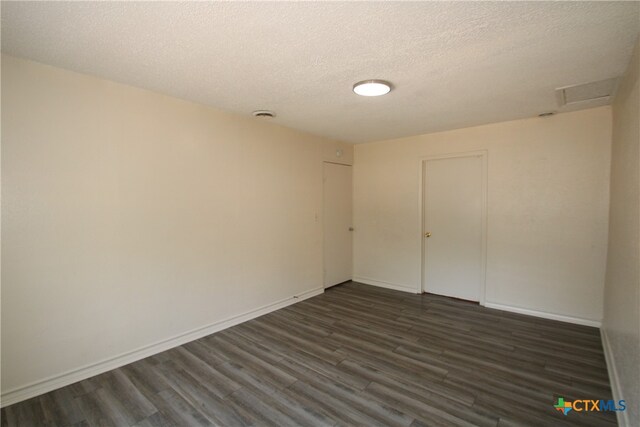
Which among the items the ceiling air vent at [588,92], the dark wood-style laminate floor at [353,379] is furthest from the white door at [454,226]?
the ceiling air vent at [588,92]

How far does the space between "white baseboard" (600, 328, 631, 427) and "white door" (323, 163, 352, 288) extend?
3.37 m

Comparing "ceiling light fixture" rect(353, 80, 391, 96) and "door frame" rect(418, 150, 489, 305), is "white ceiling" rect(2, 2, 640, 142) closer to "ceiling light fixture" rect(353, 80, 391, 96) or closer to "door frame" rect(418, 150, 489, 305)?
"ceiling light fixture" rect(353, 80, 391, 96)

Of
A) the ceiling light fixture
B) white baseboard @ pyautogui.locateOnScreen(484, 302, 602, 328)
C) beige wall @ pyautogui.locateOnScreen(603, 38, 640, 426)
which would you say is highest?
the ceiling light fixture

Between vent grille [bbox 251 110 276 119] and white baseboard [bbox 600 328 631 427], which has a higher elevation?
vent grille [bbox 251 110 276 119]

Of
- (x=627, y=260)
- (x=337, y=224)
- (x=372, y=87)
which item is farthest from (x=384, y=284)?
(x=372, y=87)

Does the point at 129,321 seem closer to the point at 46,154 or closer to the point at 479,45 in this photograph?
the point at 46,154

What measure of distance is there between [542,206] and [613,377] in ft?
6.48

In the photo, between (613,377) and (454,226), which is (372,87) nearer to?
(454,226)

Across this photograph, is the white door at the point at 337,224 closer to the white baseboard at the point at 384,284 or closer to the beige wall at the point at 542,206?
the white baseboard at the point at 384,284

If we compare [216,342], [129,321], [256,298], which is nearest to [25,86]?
[129,321]

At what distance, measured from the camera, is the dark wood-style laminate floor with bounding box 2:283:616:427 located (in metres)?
2.00

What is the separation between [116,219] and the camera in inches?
102

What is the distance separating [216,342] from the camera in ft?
10.1

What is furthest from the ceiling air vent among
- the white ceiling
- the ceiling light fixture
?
the ceiling light fixture
